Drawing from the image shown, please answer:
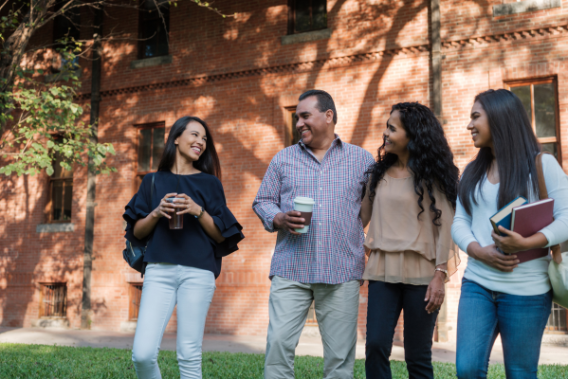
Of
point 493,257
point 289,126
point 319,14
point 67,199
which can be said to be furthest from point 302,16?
point 493,257

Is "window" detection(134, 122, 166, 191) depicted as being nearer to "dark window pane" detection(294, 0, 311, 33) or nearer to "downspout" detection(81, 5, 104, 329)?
"downspout" detection(81, 5, 104, 329)

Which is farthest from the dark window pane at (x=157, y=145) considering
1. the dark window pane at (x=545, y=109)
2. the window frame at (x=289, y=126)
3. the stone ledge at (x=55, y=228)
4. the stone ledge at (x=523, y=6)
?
the dark window pane at (x=545, y=109)

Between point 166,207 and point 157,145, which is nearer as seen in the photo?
point 166,207

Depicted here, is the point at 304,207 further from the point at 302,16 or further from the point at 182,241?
the point at 302,16

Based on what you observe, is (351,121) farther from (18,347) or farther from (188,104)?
(18,347)

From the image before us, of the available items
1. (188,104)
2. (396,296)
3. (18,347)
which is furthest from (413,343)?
(188,104)

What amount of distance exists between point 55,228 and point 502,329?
513 inches

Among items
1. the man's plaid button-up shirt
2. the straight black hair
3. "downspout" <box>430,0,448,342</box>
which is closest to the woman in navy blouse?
the man's plaid button-up shirt

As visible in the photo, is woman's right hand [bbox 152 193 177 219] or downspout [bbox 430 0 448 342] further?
downspout [bbox 430 0 448 342]

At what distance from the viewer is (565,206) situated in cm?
302

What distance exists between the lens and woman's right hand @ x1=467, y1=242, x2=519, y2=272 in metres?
3.04

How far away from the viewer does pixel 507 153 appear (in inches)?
126

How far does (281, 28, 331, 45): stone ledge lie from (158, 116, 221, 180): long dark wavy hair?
27.0 ft

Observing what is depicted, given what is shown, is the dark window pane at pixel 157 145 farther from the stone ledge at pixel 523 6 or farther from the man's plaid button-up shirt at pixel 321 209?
the man's plaid button-up shirt at pixel 321 209
